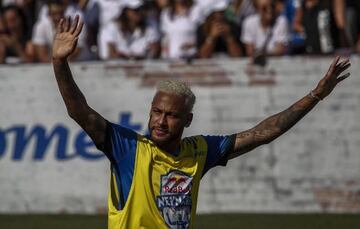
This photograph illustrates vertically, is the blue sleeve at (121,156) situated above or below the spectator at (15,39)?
below

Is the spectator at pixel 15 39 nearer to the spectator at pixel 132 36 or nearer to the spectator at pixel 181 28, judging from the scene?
the spectator at pixel 132 36

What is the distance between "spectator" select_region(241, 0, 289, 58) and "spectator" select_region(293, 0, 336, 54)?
0.32m

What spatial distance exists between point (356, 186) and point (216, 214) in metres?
1.90

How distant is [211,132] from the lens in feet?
46.0

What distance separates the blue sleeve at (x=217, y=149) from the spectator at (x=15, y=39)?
8994 mm

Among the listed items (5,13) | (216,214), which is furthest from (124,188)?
(5,13)

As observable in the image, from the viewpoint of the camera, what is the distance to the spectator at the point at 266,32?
49.0ft

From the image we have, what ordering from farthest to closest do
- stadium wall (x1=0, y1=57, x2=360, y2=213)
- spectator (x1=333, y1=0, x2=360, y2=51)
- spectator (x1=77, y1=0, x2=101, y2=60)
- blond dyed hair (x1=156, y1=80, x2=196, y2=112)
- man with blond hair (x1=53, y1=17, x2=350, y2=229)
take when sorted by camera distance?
spectator (x1=77, y1=0, x2=101, y2=60)
spectator (x1=333, y1=0, x2=360, y2=51)
stadium wall (x1=0, y1=57, x2=360, y2=213)
blond dyed hair (x1=156, y1=80, x2=196, y2=112)
man with blond hair (x1=53, y1=17, x2=350, y2=229)

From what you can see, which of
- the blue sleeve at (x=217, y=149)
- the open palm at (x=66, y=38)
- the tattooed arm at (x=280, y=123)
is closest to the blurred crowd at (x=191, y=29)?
the tattooed arm at (x=280, y=123)

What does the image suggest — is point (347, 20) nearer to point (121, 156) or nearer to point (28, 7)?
point (28, 7)

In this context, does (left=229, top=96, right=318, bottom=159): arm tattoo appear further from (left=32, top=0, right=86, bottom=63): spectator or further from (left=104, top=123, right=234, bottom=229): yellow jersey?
(left=32, top=0, right=86, bottom=63): spectator

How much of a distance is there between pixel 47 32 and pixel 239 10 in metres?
2.99

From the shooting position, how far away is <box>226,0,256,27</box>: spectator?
1570 cm

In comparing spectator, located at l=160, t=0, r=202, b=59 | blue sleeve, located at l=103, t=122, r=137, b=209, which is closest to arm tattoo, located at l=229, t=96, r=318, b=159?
blue sleeve, located at l=103, t=122, r=137, b=209
